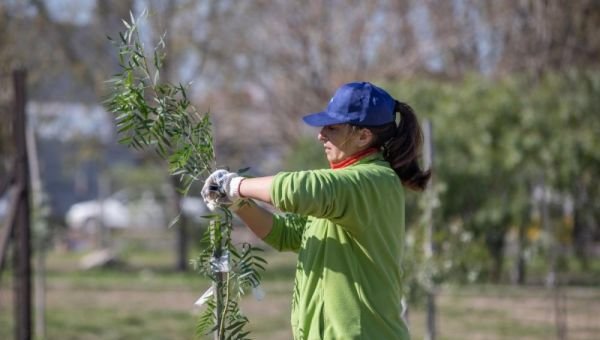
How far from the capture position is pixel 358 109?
126 inches

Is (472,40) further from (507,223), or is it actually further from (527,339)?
(527,339)

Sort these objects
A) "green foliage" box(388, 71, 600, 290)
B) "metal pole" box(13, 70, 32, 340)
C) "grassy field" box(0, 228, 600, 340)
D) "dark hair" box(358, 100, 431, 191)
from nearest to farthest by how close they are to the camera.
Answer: "dark hair" box(358, 100, 431, 191)
"metal pole" box(13, 70, 32, 340)
"grassy field" box(0, 228, 600, 340)
"green foliage" box(388, 71, 600, 290)

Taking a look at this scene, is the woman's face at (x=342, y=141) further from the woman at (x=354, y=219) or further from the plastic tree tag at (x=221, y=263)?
the plastic tree tag at (x=221, y=263)

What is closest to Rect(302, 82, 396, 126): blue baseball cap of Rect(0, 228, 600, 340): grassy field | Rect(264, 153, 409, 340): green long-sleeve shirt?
Rect(264, 153, 409, 340): green long-sleeve shirt

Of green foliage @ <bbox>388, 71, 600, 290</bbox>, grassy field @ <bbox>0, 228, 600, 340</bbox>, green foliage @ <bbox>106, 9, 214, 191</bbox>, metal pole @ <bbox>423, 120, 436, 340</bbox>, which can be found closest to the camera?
green foliage @ <bbox>106, 9, 214, 191</bbox>

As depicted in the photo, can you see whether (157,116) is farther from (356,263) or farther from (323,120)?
(356,263)

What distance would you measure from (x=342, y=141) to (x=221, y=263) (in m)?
0.57

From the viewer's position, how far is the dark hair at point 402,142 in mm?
3289

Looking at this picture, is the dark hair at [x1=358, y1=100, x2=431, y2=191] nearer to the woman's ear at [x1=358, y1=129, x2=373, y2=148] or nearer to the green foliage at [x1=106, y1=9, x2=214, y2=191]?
the woman's ear at [x1=358, y1=129, x2=373, y2=148]

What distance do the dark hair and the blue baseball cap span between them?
5 cm

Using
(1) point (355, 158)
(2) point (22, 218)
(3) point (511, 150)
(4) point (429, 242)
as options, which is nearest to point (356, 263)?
(1) point (355, 158)

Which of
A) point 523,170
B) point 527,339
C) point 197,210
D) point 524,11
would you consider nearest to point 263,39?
point 197,210

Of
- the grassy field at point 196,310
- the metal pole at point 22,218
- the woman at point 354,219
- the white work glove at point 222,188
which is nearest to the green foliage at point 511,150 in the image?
the grassy field at point 196,310

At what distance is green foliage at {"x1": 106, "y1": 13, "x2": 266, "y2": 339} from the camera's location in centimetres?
320
